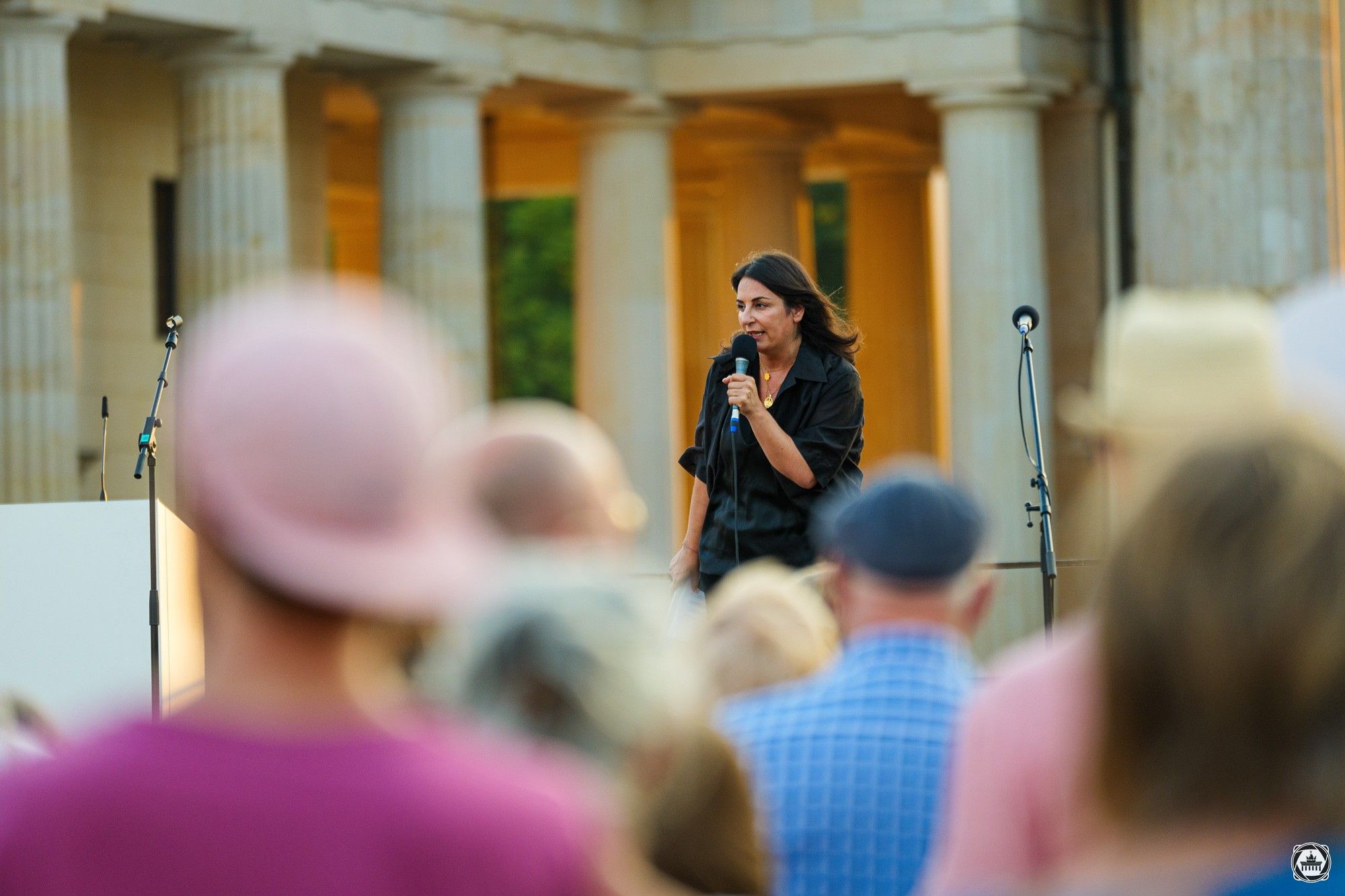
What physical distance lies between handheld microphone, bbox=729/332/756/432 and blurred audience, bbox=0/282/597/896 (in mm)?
7701

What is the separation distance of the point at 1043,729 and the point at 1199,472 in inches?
30.7

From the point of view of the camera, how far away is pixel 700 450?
11305 mm

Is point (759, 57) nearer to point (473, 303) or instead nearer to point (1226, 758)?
point (473, 303)

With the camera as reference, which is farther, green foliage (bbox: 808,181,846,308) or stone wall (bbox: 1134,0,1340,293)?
green foliage (bbox: 808,181,846,308)

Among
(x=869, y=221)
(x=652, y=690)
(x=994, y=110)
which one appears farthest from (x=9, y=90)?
(x=652, y=690)

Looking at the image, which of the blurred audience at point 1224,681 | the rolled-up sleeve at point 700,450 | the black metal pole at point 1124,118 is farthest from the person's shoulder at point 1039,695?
the black metal pole at point 1124,118

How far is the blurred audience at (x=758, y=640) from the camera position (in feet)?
18.1

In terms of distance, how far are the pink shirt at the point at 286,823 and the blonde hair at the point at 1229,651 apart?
2.11 ft

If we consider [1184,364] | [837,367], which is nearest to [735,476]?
[837,367]

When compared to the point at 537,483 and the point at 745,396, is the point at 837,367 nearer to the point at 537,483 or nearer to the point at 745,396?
the point at 745,396

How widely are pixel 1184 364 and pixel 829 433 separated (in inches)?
254

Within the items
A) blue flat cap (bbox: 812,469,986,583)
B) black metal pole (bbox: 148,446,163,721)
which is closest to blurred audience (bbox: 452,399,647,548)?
blue flat cap (bbox: 812,469,986,583)

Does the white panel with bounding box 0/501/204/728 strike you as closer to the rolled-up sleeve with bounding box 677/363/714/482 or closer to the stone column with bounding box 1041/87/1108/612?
the rolled-up sleeve with bounding box 677/363/714/482

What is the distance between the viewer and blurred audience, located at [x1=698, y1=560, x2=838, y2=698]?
217 inches
